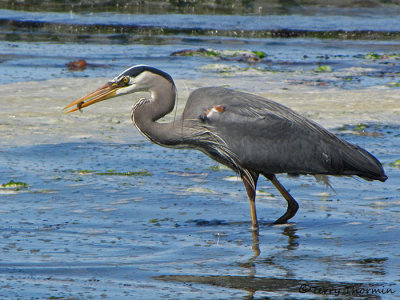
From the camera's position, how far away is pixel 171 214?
6.27 metres

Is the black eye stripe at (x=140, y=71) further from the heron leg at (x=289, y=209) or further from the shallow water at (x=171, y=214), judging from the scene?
the heron leg at (x=289, y=209)

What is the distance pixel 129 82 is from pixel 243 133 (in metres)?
1.00

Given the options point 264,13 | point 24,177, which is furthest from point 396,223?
point 264,13

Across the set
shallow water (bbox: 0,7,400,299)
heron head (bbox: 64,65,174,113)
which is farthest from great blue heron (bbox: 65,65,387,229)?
shallow water (bbox: 0,7,400,299)

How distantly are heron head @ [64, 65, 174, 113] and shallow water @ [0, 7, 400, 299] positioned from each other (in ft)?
2.78

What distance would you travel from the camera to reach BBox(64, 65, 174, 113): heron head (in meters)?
6.41

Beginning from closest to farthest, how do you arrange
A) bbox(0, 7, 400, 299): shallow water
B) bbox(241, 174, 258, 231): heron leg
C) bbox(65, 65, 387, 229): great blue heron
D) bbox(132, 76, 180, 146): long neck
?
bbox(0, 7, 400, 299): shallow water
bbox(241, 174, 258, 231): heron leg
bbox(65, 65, 387, 229): great blue heron
bbox(132, 76, 180, 146): long neck

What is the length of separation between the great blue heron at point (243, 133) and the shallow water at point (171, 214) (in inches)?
14.1

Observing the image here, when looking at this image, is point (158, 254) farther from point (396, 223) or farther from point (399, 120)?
point (399, 120)

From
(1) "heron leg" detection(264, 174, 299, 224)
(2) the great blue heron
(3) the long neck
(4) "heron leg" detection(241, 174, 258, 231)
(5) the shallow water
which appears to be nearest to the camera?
(5) the shallow water

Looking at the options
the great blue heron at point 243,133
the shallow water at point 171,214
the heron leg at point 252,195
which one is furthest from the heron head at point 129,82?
the heron leg at point 252,195

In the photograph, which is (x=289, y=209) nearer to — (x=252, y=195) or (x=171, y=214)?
(x=252, y=195)

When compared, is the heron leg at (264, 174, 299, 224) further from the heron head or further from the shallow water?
the heron head

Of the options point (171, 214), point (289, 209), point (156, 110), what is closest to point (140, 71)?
point (156, 110)
